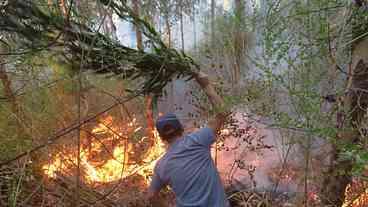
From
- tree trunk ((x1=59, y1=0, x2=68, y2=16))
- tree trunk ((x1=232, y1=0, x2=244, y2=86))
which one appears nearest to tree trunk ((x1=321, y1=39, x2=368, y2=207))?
tree trunk ((x1=232, y1=0, x2=244, y2=86))

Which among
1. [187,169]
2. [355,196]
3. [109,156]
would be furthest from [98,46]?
[109,156]

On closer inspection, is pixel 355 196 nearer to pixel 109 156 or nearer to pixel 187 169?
pixel 187 169

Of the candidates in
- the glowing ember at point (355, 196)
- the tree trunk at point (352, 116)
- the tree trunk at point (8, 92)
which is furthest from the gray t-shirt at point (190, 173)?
the glowing ember at point (355, 196)

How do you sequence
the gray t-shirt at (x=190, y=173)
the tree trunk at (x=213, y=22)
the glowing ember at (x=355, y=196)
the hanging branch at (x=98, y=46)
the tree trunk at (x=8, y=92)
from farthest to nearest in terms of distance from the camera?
the tree trunk at (x=213, y=22) → the glowing ember at (x=355, y=196) → the tree trunk at (x=8, y=92) → the hanging branch at (x=98, y=46) → the gray t-shirt at (x=190, y=173)

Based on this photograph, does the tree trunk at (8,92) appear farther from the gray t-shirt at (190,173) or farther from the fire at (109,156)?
the gray t-shirt at (190,173)

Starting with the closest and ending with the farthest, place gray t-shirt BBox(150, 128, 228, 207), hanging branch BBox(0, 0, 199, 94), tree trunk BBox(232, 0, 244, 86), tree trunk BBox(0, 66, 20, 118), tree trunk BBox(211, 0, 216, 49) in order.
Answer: gray t-shirt BBox(150, 128, 228, 207) < hanging branch BBox(0, 0, 199, 94) < tree trunk BBox(0, 66, 20, 118) < tree trunk BBox(232, 0, 244, 86) < tree trunk BBox(211, 0, 216, 49)

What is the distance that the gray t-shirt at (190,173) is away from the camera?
1619 mm

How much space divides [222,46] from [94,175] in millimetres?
2565

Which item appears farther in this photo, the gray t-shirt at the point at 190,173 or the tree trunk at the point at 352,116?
the tree trunk at the point at 352,116

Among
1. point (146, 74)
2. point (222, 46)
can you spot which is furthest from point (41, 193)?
point (222, 46)

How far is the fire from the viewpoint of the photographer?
2836mm

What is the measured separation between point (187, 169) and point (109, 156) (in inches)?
111

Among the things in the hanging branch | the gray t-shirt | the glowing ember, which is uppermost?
the hanging branch

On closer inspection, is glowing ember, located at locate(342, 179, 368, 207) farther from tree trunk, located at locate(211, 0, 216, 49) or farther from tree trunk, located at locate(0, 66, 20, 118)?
tree trunk, located at locate(211, 0, 216, 49)
